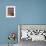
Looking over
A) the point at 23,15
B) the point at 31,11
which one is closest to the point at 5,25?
the point at 23,15

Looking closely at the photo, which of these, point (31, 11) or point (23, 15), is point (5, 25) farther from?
point (31, 11)

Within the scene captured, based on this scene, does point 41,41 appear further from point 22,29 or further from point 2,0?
point 2,0

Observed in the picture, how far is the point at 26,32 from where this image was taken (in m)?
3.46

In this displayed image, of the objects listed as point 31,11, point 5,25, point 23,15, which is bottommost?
point 5,25

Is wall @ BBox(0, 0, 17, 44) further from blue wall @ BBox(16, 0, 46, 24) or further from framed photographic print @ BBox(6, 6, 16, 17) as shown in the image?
blue wall @ BBox(16, 0, 46, 24)

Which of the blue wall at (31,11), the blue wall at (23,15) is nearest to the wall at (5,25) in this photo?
the blue wall at (23,15)

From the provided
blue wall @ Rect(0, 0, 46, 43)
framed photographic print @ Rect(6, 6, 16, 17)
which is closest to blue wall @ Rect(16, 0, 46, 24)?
blue wall @ Rect(0, 0, 46, 43)

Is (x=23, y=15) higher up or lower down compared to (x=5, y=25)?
higher up

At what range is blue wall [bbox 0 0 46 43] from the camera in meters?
3.65

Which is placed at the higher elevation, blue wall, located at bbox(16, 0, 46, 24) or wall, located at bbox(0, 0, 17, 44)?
blue wall, located at bbox(16, 0, 46, 24)

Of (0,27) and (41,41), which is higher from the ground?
(0,27)

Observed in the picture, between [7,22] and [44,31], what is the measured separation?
44.8 inches

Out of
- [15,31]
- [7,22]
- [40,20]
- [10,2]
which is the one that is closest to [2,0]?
[10,2]

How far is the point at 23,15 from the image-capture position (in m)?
3.67
